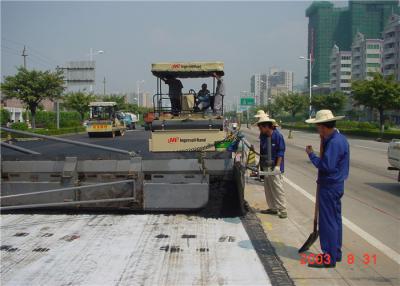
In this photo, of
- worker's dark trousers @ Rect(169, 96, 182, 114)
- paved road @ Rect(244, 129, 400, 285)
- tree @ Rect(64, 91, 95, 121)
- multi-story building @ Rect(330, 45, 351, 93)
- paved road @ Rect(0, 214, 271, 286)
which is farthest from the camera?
multi-story building @ Rect(330, 45, 351, 93)

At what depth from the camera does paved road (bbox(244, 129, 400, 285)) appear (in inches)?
201

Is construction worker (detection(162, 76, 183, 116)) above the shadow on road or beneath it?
above

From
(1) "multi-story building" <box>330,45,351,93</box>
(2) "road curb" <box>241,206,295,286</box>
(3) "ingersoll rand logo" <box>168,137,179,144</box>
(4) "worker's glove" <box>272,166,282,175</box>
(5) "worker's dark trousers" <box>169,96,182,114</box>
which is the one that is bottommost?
(2) "road curb" <box>241,206,295,286</box>

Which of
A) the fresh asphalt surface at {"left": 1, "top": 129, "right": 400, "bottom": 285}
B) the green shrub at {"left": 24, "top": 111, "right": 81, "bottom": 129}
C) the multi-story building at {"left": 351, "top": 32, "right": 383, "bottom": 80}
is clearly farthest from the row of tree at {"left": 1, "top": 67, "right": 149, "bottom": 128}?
the multi-story building at {"left": 351, "top": 32, "right": 383, "bottom": 80}

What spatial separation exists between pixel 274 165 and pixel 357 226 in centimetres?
168

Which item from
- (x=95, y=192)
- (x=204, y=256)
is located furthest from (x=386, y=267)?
(x=95, y=192)

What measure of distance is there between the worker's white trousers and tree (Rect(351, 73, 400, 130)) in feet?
117

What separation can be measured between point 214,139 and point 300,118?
9716 centimetres

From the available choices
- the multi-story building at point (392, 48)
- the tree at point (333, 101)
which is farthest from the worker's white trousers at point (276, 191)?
the multi-story building at point (392, 48)

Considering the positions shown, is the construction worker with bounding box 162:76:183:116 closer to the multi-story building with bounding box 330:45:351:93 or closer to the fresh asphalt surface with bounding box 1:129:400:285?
the fresh asphalt surface with bounding box 1:129:400:285

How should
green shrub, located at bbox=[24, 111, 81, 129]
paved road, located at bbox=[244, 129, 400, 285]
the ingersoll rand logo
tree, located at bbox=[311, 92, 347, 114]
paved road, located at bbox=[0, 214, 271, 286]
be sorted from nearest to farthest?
paved road, located at bbox=[0, 214, 271, 286]
paved road, located at bbox=[244, 129, 400, 285]
the ingersoll rand logo
green shrub, located at bbox=[24, 111, 81, 129]
tree, located at bbox=[311, 92, 347, 114]

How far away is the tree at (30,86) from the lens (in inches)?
1633

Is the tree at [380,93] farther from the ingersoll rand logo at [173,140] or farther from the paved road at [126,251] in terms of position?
the paved road at [126,251]

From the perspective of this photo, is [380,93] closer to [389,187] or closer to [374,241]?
[389,187]
